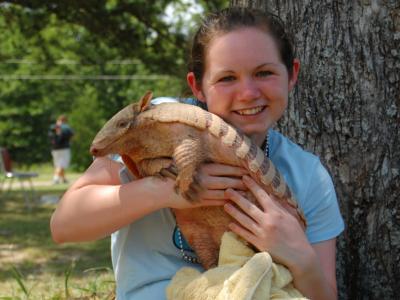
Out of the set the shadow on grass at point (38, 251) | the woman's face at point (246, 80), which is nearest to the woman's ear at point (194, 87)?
the woman's face at point (246, 80)

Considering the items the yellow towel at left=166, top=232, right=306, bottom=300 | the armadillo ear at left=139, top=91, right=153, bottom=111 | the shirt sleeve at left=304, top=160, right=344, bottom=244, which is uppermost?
the armadillo ear at left=139, top=91, right=153, bottom=111

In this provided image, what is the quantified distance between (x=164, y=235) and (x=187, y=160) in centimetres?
44

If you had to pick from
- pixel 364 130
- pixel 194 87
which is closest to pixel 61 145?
pixel 364 130

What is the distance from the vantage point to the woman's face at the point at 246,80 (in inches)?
80.0

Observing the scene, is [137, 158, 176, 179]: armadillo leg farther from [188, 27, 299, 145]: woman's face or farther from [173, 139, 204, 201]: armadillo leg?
[188, 27, 299, 145]: woman's face

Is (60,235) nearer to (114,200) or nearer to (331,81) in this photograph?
(114,200)

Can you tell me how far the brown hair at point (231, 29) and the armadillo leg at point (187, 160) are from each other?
421 mm

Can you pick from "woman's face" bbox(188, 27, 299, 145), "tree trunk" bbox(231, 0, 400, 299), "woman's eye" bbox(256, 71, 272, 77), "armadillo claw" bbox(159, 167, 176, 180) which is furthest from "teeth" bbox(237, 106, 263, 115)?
"tree trunk" bbox(231, 0, 400, 299)

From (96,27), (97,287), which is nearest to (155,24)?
(96,27)

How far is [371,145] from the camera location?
2.77 meters

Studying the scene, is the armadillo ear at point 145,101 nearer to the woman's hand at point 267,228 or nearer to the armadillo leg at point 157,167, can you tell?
the armadillo leg at point 157,167

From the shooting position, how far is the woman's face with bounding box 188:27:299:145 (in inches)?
80.0

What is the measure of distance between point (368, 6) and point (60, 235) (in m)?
1.65

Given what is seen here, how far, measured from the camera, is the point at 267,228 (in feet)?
6.39
